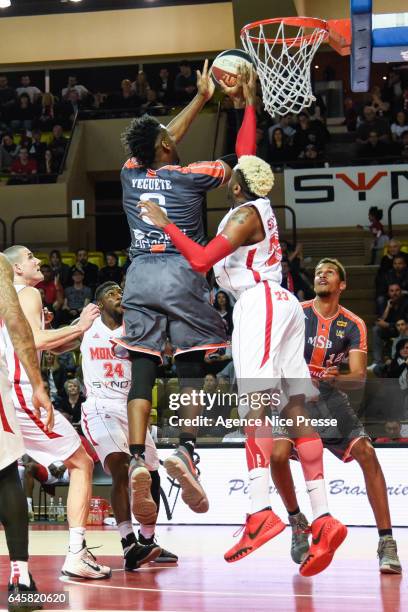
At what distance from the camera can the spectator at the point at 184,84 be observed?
19.8 meters

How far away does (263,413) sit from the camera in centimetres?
577

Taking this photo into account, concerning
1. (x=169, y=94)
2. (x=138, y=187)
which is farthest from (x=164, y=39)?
(x=138, y=187)

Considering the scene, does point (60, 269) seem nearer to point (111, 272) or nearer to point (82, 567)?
point (111, 272)

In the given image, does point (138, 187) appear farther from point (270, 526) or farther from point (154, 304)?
point (270, 526)

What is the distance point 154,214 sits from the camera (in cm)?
577

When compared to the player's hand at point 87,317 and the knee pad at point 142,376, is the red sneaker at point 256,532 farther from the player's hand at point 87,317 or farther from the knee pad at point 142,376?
the player's hand at point 87,317

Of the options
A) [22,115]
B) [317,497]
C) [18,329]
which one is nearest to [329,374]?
[317,497]

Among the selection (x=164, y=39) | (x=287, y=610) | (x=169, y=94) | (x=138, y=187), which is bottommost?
(x=287, y=610)

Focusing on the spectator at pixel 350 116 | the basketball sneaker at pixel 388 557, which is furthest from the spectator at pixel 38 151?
the basketball sneaker at pixel 388 557

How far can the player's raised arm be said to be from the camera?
558 centimetres

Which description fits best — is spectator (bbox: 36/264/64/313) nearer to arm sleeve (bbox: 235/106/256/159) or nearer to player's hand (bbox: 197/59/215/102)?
player's hand (bbox: 197/59/215/102)

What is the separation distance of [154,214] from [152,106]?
14180 mm

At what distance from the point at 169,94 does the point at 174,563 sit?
46.9 ft

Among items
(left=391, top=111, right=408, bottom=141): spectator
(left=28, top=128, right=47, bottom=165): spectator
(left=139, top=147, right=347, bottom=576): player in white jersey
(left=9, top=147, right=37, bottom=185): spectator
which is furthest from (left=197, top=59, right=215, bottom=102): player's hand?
(left=28, top=128, right=47, bottom=165): spectator
